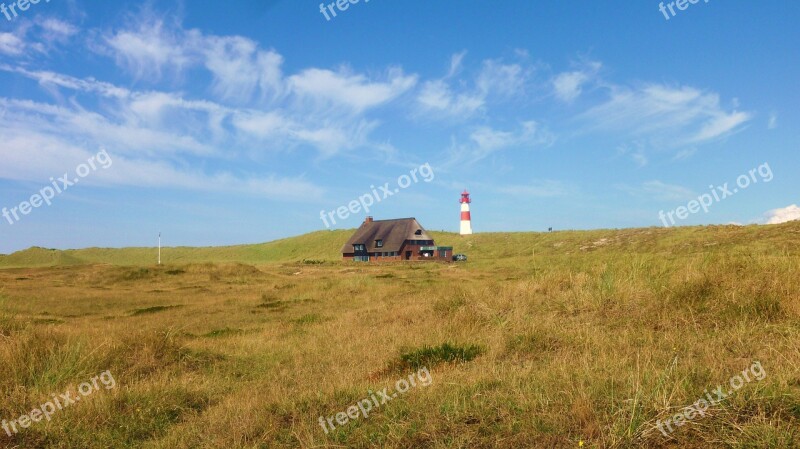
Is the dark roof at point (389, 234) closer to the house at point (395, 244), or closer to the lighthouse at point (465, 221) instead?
the house at point (395, 244)

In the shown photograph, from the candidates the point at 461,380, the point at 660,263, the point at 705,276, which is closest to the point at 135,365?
the point at 461,380

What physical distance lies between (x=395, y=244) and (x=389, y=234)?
3.31m

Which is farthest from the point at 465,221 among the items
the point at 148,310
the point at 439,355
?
the point at 439,355

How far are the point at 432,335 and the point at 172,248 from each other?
414 feet

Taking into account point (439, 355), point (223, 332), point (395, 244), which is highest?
point (395, 244)

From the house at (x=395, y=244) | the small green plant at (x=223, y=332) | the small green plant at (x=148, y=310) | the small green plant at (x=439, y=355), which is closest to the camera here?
the small green plant at (x=439, y=355)

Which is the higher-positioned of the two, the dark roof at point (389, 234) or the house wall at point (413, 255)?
the dark roof at point (389, 234)

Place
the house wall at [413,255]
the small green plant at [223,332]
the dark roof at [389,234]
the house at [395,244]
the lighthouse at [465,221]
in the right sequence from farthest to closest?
1. the lighthouse at [465,221]
2. the dark roof at [389,234]
3. the house at [395,244]
4. the house wall at [413,255]
5. the small green plant at [223,332]

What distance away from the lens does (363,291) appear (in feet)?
78.0

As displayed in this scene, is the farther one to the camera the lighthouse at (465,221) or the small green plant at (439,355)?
the lighthouse at (465,221)

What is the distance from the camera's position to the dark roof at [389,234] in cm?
7281

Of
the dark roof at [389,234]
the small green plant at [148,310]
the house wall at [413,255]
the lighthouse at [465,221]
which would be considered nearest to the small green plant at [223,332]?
the small green plant at [148,310]

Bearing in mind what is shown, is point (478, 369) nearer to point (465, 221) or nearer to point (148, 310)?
point (148, 310)

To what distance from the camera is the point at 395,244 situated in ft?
238
